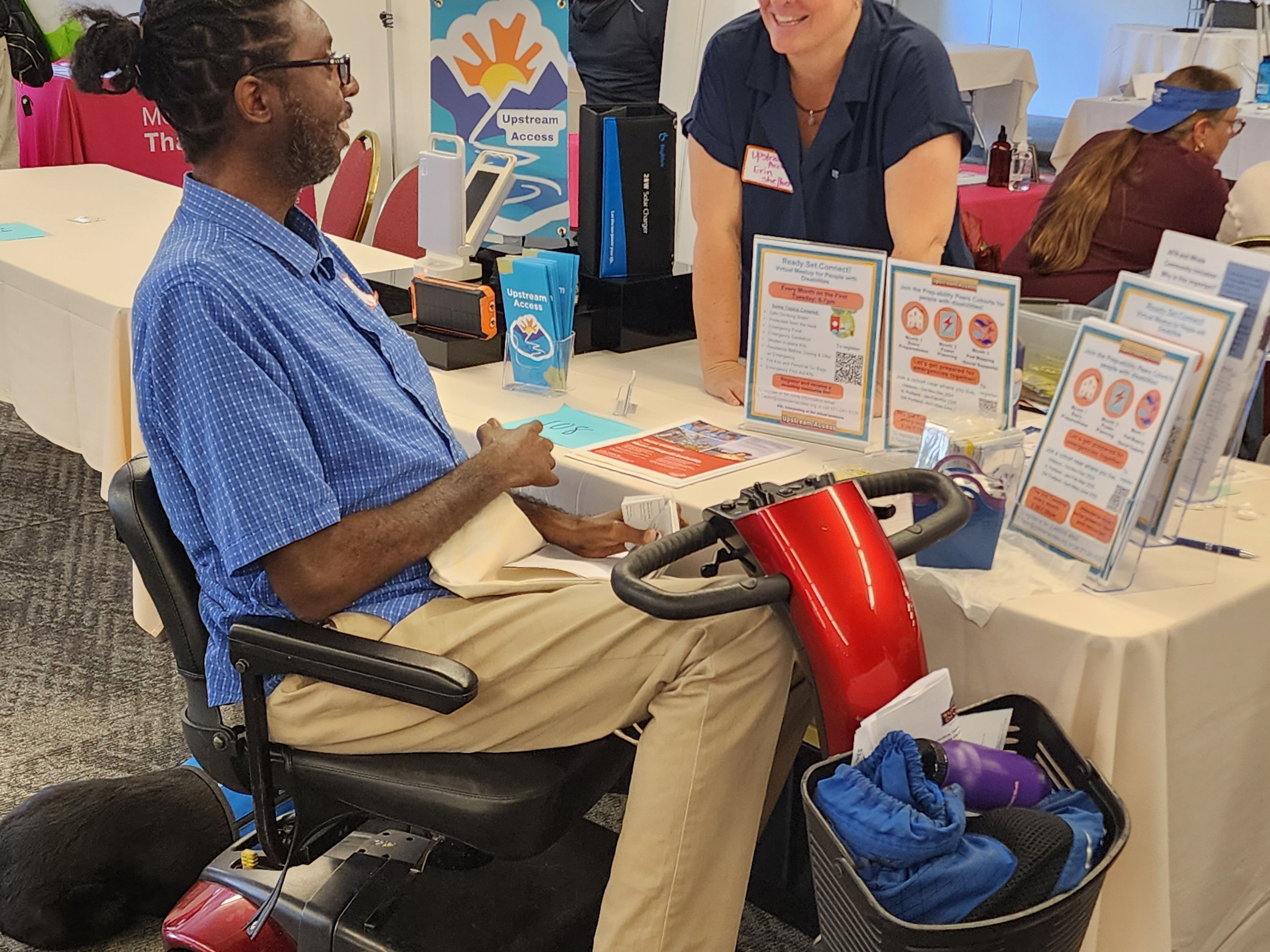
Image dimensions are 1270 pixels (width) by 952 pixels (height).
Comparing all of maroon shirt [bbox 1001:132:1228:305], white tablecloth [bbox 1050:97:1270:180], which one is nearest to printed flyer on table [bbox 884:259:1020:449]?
maroon shirt [bbox 1001:132:1228:305]

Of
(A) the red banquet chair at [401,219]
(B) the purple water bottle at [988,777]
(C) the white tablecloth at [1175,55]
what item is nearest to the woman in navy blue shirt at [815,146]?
(B) the purple water bottle at [988,777]

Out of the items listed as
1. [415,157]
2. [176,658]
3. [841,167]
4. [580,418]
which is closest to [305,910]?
[176,658]

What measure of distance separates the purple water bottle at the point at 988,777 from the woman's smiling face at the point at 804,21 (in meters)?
1.24

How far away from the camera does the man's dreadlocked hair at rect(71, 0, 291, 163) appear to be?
5.08ft

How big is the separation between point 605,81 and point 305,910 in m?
3.43

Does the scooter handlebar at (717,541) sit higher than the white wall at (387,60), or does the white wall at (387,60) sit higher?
the white wall at (387,60)

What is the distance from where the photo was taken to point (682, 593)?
1247 mm

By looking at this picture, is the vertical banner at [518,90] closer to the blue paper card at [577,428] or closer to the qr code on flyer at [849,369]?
the blue paper card at [577,428]

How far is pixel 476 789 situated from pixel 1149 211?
2413 millimetres

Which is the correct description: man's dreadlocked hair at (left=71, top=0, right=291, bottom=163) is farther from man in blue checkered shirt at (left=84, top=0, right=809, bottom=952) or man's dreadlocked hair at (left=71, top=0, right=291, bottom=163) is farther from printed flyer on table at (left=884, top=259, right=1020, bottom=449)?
printed flyer on table at (left=884, top=259, right=1020, bottom=449)

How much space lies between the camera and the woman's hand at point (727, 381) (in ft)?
7.04

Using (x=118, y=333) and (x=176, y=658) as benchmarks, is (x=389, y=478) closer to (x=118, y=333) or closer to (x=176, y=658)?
(x=176, y=658)

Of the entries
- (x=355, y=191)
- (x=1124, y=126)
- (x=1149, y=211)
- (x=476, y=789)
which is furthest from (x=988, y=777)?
(x=1124, y=126)

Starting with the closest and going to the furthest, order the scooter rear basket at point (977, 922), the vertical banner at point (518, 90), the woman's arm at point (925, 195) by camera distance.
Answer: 1. the scooter rear basket at point (977, 922)
2. the woman's arm at point (925, 195)
3. the vertical banner at point (518, 90)
